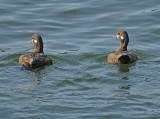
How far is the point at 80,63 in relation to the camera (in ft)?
52.9

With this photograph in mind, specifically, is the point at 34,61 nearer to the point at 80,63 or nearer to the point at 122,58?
the point at 80,63

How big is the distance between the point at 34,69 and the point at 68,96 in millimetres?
2959

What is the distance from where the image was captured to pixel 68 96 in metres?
12.5

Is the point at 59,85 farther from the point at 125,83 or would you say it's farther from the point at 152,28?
the point at 152,28

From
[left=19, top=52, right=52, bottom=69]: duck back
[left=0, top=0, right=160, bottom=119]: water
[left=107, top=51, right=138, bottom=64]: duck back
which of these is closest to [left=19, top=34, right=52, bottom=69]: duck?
[left=19, top=52, right=52, bottom=69]: duck back

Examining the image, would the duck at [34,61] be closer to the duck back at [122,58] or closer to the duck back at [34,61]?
the duck back at [34,61]

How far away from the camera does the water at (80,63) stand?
38.6ft

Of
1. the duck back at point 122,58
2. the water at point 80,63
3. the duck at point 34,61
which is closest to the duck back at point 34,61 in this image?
the duck at point 34,61

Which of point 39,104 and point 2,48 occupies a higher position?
point 2,48

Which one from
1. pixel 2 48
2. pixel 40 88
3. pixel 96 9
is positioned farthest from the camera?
pixel 96 9

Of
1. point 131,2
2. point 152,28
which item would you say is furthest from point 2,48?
point 131,2

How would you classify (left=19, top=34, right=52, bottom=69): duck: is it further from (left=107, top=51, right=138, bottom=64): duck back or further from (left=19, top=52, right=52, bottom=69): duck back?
(left=107, top=51, right=138, bottom=64): duck back

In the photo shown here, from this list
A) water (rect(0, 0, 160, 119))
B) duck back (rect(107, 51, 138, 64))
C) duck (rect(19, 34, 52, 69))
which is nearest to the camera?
water (rect(0, 0, 160, 119))

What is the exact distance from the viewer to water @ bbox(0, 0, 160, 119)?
11773 millimetres
